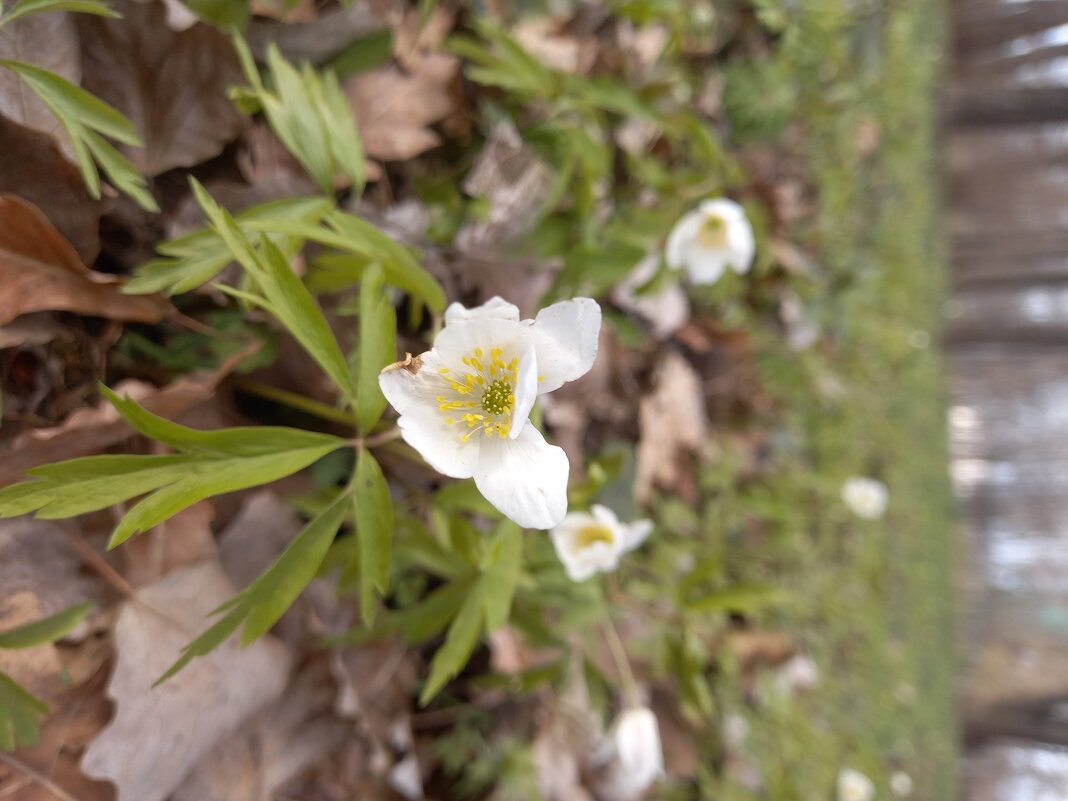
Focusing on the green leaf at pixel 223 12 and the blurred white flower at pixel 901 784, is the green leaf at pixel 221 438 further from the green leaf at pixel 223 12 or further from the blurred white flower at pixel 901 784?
the blurred white flower at pixel 901 784

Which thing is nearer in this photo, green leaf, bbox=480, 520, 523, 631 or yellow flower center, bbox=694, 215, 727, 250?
green leaf, bbox=480, 520, 523, 631

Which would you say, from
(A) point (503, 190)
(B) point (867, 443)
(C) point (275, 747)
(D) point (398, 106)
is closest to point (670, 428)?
(A) point (503, 190)

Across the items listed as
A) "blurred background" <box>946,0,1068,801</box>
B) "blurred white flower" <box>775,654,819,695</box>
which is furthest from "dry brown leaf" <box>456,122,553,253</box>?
"blurred background" <box>946,0,1068,801</box>

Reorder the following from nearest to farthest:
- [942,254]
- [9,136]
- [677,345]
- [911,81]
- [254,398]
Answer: [9,136] → [254,398] → [677,345] → [911,81] → [942,254]

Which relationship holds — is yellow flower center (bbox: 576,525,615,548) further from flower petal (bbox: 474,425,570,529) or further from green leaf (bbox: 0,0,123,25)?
green leaf (bbox: 0,0,123,25)

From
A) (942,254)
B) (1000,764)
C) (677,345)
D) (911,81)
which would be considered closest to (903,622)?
(1000,764)

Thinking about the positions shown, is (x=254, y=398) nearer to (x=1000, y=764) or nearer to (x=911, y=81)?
(x=911, y=81)

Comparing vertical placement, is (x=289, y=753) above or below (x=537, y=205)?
below
